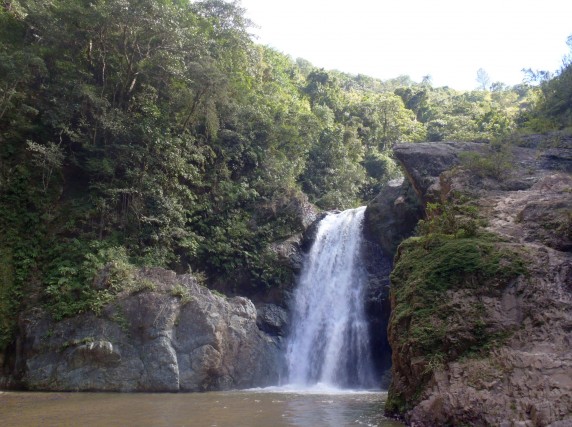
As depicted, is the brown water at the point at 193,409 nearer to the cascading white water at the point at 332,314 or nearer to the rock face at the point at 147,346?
the rock face at the point at 147,346

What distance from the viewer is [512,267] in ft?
28.4

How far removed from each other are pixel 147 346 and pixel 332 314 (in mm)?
6788

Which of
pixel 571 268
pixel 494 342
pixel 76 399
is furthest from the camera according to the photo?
pixel 76 399

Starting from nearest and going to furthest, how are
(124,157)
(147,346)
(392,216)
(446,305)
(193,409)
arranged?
(446,305)
(193,409)
(147,346)
(124,157)
(392,216)

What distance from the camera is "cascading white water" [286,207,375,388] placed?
16828 millimetres

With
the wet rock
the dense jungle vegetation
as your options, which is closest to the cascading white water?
the wet rock

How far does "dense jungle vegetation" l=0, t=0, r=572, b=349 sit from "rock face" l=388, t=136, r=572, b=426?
9.38 m

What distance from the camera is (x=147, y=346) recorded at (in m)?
14.8

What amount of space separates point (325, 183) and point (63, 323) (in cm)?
1596

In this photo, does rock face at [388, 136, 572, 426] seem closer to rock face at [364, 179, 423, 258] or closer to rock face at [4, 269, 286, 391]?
rock face at [364, 179, 423, 258]

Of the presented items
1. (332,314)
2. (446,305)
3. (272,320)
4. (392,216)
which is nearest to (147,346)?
(272,320)

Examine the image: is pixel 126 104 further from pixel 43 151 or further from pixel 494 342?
pixel 494 342

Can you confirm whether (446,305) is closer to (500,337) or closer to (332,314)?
(500,337)

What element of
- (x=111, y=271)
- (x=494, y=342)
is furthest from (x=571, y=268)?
(x=111, y=271)
